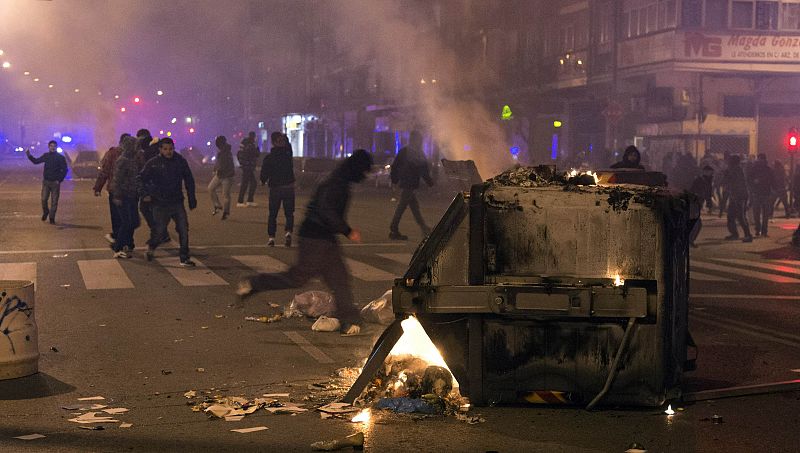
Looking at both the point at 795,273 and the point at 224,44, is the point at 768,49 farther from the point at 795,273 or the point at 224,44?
the point at 795,273

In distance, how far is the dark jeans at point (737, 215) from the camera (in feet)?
60.8

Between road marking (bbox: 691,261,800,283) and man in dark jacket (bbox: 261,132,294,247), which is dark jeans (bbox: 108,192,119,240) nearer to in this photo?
man in dark jacket (bbox: 261,132,294,247)

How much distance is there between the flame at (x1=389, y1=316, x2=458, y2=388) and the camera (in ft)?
20.4

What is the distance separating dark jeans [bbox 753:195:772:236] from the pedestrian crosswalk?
17.2 feet

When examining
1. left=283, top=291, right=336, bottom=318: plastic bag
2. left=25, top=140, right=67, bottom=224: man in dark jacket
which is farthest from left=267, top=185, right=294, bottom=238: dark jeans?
left=25, top=140, right=67, bottom=224: man in dark jacket

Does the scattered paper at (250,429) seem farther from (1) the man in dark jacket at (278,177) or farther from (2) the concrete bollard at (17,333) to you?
(1) the man in dark jacket at (278,177)

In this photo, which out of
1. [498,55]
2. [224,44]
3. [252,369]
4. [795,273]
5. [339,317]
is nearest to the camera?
[252,369]

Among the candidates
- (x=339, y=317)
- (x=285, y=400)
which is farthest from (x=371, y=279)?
(x=285, y=400)

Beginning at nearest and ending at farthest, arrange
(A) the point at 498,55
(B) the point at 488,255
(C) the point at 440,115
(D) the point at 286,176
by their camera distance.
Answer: (B) the point at 488,255, (D) the point at 286,176, (C) the point at 440,115, (A) the point at 498,55

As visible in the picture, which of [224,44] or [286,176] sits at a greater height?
[224,44]

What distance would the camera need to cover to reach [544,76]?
44438 mm

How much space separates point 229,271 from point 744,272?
21.3 feet

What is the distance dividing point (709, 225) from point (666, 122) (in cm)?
1364

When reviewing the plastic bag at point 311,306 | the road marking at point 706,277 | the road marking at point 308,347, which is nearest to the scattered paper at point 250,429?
the road marking at point 308,347
